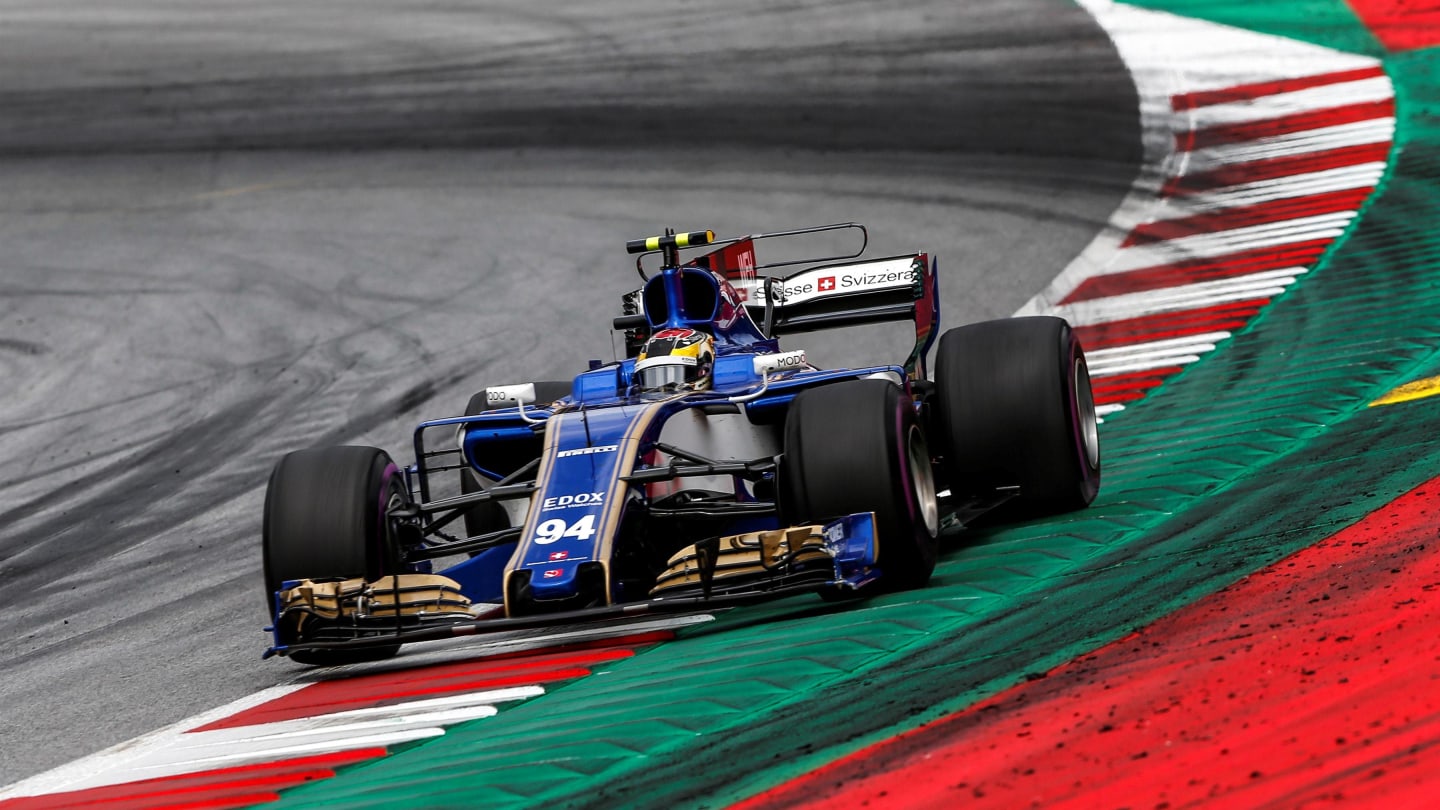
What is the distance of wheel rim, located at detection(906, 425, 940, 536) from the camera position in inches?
342

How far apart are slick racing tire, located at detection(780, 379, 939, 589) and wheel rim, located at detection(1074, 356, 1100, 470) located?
1878mm

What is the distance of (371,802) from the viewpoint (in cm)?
630

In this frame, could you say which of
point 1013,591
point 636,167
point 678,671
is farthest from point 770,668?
point 636,167

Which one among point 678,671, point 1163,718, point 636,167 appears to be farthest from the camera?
point 636,167

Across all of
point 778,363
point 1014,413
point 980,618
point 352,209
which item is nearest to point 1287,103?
point 352,209

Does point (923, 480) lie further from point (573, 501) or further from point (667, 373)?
point (573, 501)

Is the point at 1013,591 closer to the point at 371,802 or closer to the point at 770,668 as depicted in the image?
the point at 770,668

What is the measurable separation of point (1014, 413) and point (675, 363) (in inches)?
69.1

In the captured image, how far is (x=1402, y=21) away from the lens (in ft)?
81.0

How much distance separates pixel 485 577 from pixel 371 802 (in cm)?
283

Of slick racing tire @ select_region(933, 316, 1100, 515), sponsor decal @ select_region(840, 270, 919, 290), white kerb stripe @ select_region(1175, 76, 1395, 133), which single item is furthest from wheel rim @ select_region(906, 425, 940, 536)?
white kerb stripe @ select_region(1175, 76, 1395, 133)

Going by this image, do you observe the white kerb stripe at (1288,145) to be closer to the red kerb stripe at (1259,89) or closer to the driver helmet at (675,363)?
the red kerb stripe at (1259,89)

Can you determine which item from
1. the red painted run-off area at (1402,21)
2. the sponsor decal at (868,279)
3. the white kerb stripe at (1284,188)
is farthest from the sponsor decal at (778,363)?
the red painted run-off area at (1402,21)

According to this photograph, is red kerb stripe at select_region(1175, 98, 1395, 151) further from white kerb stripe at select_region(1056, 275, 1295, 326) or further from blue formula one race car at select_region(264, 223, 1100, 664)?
blue formula one race car at select_region(264, 223, 1100, 664)
